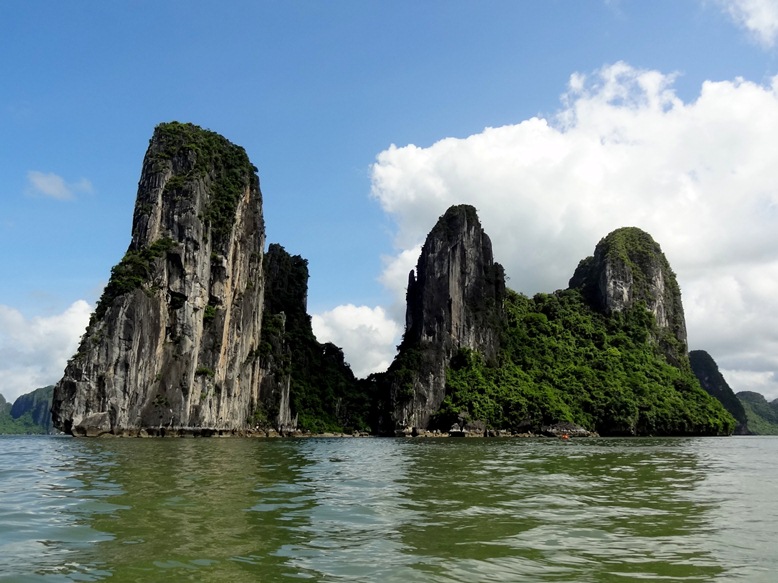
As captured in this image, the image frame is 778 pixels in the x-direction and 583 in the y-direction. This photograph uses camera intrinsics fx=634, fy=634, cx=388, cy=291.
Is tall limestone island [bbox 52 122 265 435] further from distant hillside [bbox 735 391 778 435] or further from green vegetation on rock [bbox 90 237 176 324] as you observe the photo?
distant hillside [bbox 735 391 778 435]

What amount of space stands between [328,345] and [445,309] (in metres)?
24.2

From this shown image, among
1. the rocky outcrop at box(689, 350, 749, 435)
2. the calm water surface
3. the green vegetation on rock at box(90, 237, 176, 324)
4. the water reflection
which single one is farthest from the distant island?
the water reflection

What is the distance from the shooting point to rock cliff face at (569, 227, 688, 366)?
123 meters

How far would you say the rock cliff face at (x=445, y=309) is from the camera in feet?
312

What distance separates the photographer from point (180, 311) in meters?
70.9

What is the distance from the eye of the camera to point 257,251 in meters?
92.4

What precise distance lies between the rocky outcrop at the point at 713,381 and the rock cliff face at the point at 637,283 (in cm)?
3140

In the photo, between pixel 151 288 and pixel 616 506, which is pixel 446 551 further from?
pixel 151 288

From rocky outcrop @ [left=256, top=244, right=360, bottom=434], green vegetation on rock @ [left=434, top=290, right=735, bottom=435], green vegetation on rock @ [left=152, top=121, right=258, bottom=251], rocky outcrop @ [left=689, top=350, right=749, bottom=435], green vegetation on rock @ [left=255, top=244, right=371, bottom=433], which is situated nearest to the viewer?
green vegetation on rock @ [left=152, top=121, right=258, bottom=251]

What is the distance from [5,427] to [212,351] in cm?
15379

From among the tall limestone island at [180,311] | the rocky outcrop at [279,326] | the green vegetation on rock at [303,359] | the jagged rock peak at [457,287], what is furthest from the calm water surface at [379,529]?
the jagged rock peak at [457,287]

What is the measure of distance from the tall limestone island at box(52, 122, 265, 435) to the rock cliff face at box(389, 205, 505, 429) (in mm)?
23322

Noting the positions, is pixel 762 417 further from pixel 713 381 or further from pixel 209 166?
pixel 209 166

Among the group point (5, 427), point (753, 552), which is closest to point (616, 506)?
point (753, 552)
